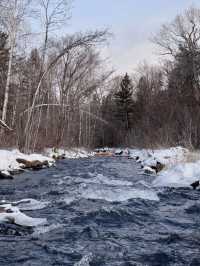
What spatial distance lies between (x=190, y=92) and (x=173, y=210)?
62.1 feet

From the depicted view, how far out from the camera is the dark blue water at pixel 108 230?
4348 mm

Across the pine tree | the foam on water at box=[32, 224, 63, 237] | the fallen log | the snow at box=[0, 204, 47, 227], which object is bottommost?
the fallen log

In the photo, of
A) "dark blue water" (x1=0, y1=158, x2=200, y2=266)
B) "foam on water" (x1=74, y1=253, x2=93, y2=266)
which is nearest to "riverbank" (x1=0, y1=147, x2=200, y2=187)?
"dark blue water" (x1=0, y1=158, x2=200, y2=266)

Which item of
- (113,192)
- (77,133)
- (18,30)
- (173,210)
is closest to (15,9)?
(18,30)

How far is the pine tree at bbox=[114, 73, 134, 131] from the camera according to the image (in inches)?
1916

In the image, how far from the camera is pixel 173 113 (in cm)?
2348

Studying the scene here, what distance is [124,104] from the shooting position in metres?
49.3

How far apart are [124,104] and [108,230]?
44172mm

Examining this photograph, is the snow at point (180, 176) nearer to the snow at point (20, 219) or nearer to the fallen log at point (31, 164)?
the snow at point (20, 219)

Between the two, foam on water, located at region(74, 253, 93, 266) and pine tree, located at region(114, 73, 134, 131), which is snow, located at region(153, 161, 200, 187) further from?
pine tree, located at region(114, 73, 134, 131)

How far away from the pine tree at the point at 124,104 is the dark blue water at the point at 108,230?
39.3m

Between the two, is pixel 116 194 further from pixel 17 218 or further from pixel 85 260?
pixel 85 260

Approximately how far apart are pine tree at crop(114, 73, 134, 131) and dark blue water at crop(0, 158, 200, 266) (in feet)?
129

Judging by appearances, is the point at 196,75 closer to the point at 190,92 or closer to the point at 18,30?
the point at 190,92
